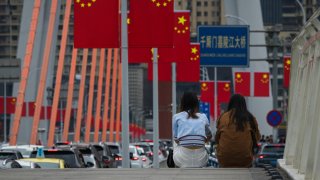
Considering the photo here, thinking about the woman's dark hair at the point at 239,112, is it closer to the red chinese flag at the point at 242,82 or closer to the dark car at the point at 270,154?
the dark car at the point at 270,154

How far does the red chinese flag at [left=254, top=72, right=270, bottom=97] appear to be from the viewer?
56406 mm

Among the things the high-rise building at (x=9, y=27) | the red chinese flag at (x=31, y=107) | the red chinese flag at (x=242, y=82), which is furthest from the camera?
the high-rise building at (x=9, y=27)

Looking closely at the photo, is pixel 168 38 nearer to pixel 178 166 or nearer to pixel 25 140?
pixel 178 166

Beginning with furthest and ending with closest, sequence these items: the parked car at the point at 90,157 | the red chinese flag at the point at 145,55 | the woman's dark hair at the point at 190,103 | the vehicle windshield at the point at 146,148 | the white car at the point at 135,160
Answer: the vehicle windshield at the point at 146,148 < the white car at the point at 135,160 < the parked car at the point at 90,157 < the red chinese flag at the point at 145,55 < the woman's dark hair at the point at 190,103

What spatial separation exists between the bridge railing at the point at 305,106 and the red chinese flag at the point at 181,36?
17.4 metres

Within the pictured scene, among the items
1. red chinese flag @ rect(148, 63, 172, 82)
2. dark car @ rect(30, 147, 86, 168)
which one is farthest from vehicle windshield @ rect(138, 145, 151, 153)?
dark car @ rect(30, 147, 86, 168)

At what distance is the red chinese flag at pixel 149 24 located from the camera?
84.3 ft

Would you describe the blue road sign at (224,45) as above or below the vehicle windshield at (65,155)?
above

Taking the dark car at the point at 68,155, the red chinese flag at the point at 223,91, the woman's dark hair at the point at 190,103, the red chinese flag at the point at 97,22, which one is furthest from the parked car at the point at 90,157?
the red chinese flag at the point at 223,91

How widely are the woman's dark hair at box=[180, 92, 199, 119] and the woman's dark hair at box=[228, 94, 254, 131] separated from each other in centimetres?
50

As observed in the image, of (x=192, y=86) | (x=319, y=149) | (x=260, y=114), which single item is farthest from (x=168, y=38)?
(x=192, y=86)

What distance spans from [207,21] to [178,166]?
Result: 179m

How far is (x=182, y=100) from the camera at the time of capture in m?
14.8

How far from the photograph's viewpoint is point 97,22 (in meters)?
25.1
